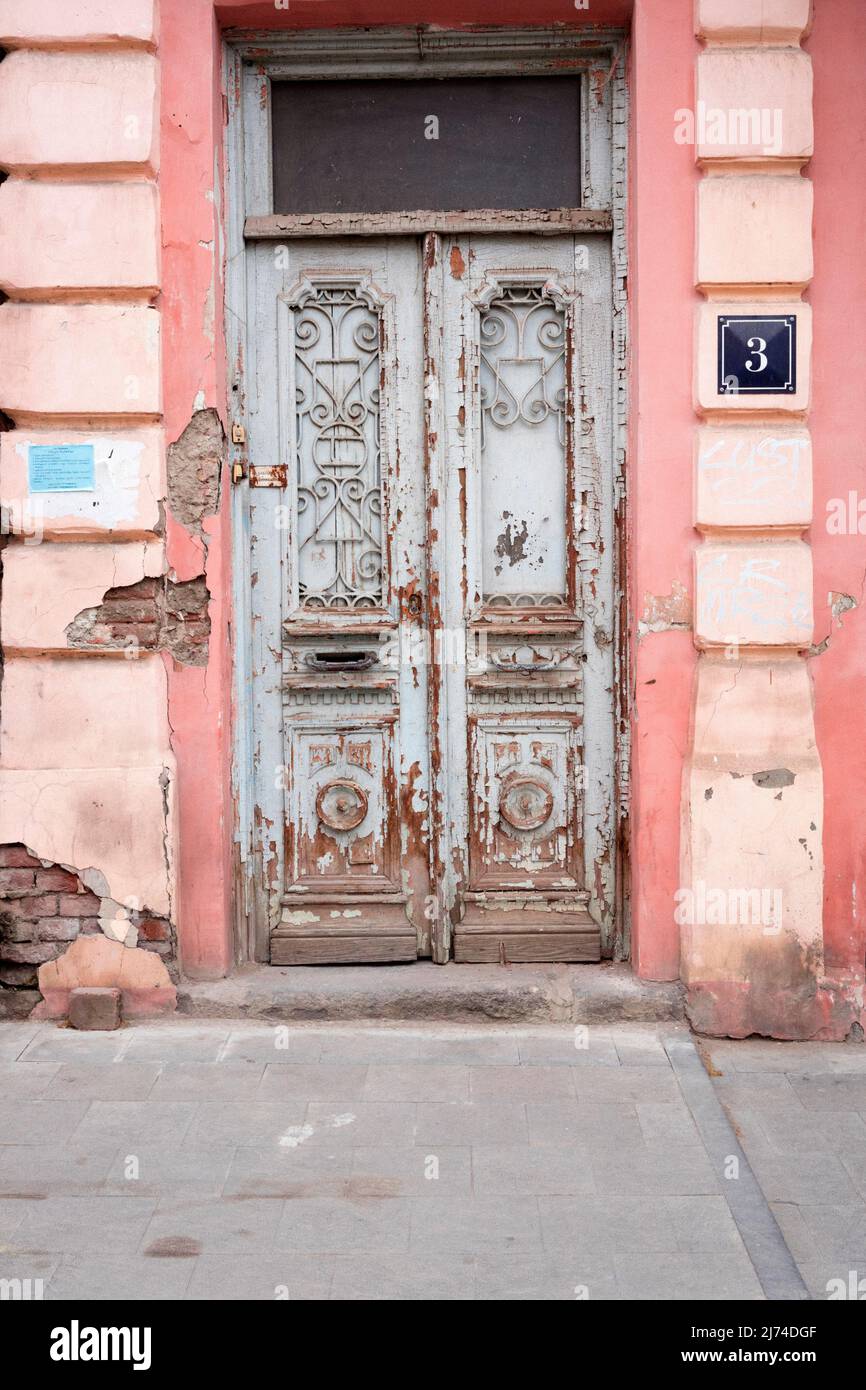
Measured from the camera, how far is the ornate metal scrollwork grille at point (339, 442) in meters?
5.08

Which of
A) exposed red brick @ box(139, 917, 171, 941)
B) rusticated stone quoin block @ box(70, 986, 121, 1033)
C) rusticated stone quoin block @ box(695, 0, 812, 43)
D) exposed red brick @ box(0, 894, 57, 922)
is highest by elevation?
rusticated stone quoin block @ box(695, 0, 812, 43)

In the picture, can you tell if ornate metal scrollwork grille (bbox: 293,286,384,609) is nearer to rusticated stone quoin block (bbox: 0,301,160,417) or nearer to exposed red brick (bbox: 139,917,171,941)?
rusticated stone quoin block (bbox: 0,301,160,417)

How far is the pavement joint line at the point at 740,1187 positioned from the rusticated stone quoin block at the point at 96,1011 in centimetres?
193

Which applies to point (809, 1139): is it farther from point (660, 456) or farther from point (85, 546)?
point (85, 546)

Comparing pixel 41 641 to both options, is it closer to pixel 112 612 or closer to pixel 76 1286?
pixel 112 612

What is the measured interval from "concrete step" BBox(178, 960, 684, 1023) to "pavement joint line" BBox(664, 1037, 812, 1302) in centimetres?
20

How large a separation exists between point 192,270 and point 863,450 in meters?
2.47

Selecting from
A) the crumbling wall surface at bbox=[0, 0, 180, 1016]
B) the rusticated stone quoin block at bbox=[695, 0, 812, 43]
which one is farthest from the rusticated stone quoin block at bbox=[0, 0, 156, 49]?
the rusticated stone quoin block at bbox=[695, 0, 812, 43]

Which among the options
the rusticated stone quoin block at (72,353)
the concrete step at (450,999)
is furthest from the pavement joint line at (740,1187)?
the rusticated stone quoin block at (72,353)

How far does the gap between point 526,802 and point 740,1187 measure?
1821mm

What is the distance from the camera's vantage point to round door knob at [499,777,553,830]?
512 cm

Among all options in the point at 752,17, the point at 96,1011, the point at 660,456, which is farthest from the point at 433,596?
the point at 752,17

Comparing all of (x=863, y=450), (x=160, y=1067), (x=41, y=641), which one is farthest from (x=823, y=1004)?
(x=41, y=641)

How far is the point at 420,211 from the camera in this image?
197 inches
